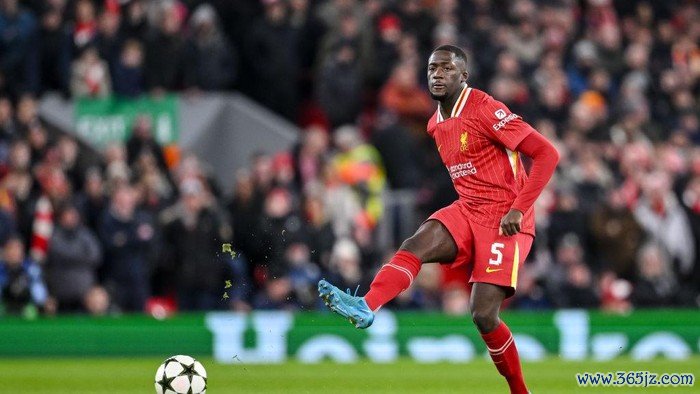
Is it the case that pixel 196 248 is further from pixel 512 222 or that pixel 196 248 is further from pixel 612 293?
pixel 512 222

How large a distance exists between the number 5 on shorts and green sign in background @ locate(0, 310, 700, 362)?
6506 millimetres

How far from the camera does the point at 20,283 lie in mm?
16250

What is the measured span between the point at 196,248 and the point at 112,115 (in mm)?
2741

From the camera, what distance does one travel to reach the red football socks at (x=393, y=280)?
9.59m

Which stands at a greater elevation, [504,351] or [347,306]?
[347,306]

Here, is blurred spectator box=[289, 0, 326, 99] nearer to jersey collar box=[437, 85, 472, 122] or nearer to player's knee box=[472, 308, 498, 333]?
jersey collar box=[437, 85, 472, 122]

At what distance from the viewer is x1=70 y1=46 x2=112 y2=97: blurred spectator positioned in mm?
18453

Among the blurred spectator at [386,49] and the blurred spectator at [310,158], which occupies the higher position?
the blurred spectator at [386,49]

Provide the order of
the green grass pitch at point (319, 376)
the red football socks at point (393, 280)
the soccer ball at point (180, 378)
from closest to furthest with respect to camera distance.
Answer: the red football socks at point (393, 280)
the soccer ball at point (180, 378)
the green grass pitch at point (319, 376)

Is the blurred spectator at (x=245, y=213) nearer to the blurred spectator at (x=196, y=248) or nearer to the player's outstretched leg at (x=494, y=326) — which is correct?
the blurred spectator at (x=196, y=248)

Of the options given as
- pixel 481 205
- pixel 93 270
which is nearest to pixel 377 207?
pixel 93 270

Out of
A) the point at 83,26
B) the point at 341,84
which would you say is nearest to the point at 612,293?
the point at 341,84

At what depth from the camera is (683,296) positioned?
18453 millimetres

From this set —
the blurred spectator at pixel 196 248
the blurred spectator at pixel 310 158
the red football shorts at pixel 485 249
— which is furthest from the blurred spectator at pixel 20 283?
the red football shorts at pixel 485 249
